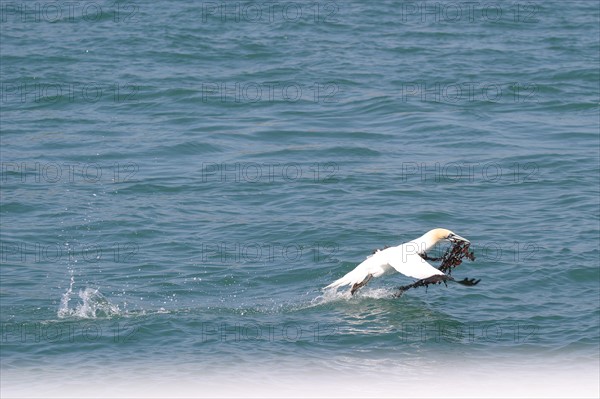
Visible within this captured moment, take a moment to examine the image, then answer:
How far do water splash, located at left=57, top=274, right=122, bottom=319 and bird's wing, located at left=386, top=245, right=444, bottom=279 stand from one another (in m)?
3.49

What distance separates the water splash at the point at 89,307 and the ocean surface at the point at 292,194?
0.04 metres

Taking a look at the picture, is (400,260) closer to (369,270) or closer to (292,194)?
(369,270)

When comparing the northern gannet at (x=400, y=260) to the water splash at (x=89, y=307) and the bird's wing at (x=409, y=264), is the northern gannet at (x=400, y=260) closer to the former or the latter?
the bird's wing at (x=409, y=264)

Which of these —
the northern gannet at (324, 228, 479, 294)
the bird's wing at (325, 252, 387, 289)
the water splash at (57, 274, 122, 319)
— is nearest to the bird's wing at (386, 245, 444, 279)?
the northern gannet at (324, 228, 479, 294)

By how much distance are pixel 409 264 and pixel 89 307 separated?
162 inches

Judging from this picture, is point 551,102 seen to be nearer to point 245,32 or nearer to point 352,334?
point 245,32

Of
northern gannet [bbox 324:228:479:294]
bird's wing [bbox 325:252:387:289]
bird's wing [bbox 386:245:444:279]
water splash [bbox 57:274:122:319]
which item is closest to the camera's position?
bird's wing [bbox 386:245:444:279]

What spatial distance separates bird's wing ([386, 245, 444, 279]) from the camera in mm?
12977

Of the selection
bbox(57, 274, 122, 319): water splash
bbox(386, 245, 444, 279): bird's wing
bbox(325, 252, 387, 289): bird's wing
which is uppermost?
bbox(386, 245, 444, 279): bird's wing

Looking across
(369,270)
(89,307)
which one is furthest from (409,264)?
(89,307)

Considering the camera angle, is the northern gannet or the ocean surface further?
the northern gannet

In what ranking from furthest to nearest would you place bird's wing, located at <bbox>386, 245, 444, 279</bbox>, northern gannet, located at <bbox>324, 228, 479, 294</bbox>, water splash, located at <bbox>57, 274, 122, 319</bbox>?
water splash, located at <bbox>57, 274, 122, 319</bbox> → northern gannet, located at <bbox>324, 228, 479, 294</bbox> → bird's wing, located at <bbox>386, 245, 444, 279</bbox>

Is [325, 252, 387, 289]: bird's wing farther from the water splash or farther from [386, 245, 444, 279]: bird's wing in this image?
the water splash

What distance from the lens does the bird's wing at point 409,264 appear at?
511 inches
